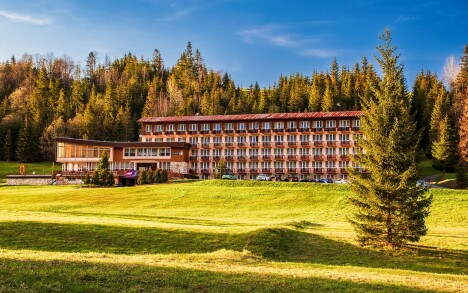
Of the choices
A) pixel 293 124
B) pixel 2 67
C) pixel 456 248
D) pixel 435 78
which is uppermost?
pixel 2 67

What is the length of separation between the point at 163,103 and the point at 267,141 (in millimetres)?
55646

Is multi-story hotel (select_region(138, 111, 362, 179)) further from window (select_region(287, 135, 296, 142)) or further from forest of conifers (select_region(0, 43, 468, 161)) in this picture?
forest of conifers (select_region(0, 43, 468, 161))

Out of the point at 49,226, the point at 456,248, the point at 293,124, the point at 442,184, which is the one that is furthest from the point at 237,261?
the point at 293,124

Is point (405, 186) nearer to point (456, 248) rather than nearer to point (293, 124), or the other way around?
point (456, 248)

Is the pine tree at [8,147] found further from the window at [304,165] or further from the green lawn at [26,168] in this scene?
the window at [304,165]

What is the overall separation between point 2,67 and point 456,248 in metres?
191

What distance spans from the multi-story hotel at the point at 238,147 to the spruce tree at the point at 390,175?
6085 centimetres

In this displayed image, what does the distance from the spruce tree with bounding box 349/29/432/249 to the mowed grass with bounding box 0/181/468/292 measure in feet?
4.13

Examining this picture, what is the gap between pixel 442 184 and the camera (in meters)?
80.4

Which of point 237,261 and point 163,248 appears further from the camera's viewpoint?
point 163,248

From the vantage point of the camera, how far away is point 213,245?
82.5 feet

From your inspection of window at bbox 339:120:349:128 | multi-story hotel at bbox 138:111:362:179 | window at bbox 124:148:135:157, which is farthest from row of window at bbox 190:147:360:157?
window at bbox 124:148:135:157

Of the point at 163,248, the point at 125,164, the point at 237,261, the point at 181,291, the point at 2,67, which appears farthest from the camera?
the point at 2,67

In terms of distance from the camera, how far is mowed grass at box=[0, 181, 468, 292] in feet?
46.0
